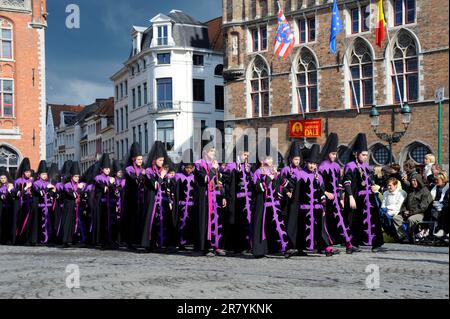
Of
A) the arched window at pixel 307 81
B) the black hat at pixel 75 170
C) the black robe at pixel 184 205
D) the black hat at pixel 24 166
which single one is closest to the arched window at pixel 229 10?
the arched window at pixel 307 81

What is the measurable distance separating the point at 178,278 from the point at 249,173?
466cm

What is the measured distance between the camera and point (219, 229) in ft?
43.2

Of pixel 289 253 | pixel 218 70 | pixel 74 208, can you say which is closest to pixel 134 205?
pixel 74 208

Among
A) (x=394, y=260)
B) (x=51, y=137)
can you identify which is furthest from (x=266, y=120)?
(x=51, y=137)

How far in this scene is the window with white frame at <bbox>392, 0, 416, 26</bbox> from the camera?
34.2 meters

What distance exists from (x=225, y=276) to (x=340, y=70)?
3004cm

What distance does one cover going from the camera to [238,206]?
13016mm

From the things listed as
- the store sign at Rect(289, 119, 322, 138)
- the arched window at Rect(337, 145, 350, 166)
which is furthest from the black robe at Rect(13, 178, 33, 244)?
the store sign at Rect(289, 119, 322, 138)

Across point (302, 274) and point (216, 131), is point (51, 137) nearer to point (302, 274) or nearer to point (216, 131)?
point (216, 131)

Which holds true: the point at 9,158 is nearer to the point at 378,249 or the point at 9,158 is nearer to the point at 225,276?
the point at 378,249

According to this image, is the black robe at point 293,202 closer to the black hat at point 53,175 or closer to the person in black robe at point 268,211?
the person in black robe at point 268,211

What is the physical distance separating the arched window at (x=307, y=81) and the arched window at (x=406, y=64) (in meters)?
5.21

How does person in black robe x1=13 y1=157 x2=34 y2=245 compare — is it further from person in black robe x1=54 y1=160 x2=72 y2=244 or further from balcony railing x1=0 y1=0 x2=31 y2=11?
balcony railing x1=0 y1=0 x2=31 y2=11

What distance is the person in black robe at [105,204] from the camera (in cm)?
1578
